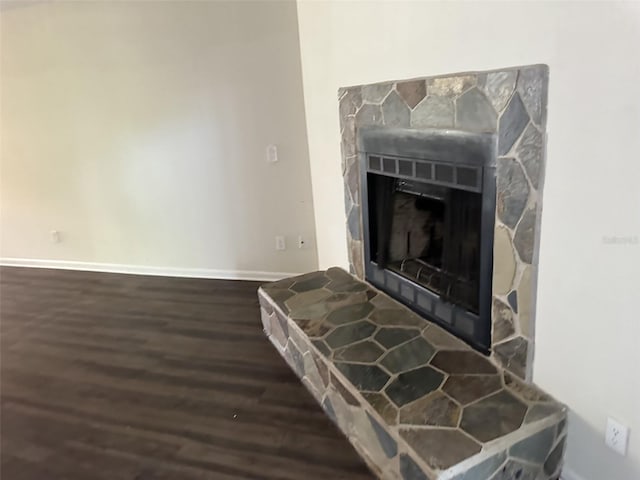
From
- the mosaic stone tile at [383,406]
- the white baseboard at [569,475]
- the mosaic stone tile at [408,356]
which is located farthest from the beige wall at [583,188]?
the mosaic stone tile at [383,406]

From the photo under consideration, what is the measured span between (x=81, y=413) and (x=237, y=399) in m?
0.79

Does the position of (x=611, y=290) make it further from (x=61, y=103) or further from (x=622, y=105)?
(x=61, y=103)

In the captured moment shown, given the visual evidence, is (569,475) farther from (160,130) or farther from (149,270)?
(149,270)

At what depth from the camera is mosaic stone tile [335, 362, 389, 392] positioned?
6.26 ft

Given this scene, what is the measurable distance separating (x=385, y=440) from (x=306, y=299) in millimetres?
1126

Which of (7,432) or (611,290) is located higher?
(611,290)

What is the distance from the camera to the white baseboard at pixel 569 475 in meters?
1.71

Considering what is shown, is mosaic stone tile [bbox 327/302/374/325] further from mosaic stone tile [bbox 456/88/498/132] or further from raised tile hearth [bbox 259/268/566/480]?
mosaic stone tile [bbox 456/88/498/132]

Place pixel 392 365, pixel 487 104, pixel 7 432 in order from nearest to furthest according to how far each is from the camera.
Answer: pixel 487 104, pixel 392 365, pixel 7 432

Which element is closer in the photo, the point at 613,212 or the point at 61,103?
the point at 613,212

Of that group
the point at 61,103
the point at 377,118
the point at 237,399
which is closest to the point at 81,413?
the point at 237,399

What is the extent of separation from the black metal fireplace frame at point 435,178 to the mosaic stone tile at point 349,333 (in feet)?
0.89

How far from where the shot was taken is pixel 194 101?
12.3 ft

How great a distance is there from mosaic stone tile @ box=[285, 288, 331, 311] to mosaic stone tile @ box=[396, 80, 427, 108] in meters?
1.17
